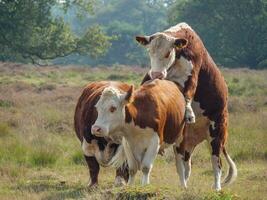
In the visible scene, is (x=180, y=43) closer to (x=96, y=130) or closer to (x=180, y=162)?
(x=180, y=162)

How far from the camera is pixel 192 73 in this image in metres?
9.74

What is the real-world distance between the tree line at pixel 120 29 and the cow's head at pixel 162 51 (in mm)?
19419

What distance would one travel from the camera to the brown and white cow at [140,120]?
8.16 meters

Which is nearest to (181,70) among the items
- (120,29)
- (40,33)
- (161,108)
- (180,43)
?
(180,43)

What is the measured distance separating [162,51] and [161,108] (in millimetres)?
1015

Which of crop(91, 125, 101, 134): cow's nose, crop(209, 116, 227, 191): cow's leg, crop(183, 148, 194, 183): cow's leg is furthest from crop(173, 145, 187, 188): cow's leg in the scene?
crop(91, 125, 101, 134): cow's nose

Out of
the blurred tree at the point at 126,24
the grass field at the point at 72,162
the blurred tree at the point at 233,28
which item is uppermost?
the grass field at the point at 72,162

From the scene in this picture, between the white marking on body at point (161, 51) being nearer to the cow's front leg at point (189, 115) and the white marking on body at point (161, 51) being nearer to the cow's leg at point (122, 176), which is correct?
the cow's front leg at point (189, 115)

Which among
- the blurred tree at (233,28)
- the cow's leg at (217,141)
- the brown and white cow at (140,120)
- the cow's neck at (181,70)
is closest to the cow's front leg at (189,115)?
the brown and white cow at (140,120)

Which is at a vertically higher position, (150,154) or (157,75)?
(157,75)

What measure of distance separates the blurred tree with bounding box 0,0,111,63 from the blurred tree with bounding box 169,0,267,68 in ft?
68.6

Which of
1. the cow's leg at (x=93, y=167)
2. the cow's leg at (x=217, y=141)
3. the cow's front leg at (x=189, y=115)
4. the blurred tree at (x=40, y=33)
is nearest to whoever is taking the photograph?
the cow's front leg at (x=189, y=115)

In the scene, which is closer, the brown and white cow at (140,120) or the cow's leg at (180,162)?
the brown and white cow at (140,120)

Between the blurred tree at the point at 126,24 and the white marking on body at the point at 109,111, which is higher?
the white marking on body at the point at 109,111
